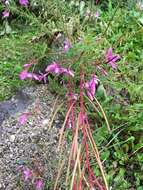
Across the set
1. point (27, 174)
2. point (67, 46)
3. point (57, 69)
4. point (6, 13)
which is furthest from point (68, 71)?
point (6, 13)

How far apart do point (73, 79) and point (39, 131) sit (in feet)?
1.09

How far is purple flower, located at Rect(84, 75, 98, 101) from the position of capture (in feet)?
7.35

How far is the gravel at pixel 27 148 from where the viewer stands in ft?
6.97

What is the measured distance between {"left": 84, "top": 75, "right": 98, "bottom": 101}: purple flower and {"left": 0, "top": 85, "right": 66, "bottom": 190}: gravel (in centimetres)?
20

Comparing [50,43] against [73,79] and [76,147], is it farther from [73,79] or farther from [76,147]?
[76,147]

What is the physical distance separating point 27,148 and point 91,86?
423 mm

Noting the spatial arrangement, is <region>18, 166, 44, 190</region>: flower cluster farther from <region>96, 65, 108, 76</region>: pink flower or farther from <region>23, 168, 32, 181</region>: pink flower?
<region>96, 65, 108, 76</region>: pink flower

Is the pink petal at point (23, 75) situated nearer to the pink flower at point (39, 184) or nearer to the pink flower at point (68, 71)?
the pink flower at point (68, 71)

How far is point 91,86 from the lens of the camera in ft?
7.36

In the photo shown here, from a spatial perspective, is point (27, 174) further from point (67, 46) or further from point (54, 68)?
point (67, 46)

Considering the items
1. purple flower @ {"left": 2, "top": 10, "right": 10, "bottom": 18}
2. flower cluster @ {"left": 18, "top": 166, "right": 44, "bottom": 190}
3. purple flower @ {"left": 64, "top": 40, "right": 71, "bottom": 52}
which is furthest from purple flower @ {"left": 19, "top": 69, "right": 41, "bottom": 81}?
purple flower @ {"left": 2, "top": 10, "right": 10, "bottom": 18}

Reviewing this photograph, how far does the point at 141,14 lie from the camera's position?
3.01 meters

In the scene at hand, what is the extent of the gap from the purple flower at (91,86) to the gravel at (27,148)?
0.20 m

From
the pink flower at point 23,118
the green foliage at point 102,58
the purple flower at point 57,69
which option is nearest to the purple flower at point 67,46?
the green foliage at point 102,58
